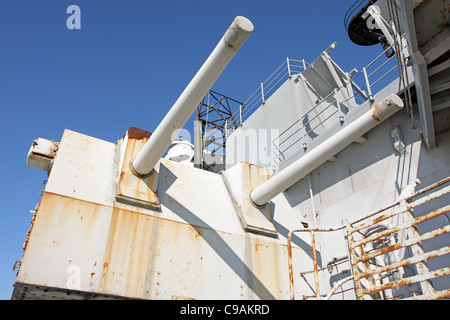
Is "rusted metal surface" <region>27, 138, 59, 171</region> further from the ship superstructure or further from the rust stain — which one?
the rust stain

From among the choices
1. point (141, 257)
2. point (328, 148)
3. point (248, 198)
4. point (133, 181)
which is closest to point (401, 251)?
point (328, 148)

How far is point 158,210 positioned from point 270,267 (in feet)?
6.92

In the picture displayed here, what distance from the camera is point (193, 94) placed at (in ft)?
15.1

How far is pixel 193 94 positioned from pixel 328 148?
225cm

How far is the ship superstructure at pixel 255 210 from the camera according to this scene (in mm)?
4137

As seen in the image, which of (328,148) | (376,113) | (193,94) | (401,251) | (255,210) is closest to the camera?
(193,94)

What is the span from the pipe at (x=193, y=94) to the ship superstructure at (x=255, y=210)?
0.02 metres

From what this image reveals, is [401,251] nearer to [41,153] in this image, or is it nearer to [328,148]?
[328,148]

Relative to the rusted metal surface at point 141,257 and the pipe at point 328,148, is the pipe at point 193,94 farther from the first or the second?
the pipe at point 328,148

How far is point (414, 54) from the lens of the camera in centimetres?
489

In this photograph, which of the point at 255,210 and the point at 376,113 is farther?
the point at 255,210

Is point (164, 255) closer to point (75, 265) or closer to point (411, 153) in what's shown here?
point (75, 265)

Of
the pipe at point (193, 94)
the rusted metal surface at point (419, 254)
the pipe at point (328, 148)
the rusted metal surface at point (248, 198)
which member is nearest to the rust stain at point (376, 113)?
the pipe at point (328, 148)

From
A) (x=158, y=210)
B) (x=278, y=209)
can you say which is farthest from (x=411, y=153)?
(x=158, y=210)
